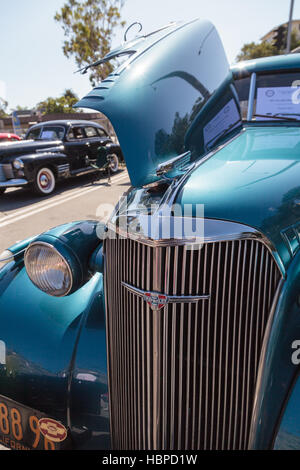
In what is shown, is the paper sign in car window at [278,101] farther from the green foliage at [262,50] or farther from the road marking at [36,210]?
the green foliage at [262,50]

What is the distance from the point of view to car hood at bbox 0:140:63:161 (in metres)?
8.56

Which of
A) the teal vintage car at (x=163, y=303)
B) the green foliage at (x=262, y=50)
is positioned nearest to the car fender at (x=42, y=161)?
the teal vintage car at (x=163, y=303)

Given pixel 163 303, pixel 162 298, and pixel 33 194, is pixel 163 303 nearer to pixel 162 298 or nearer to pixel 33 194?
pixel 162 298

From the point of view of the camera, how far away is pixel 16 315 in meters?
1.92

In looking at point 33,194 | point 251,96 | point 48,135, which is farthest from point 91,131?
point 251,96

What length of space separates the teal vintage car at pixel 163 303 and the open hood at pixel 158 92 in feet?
0.04

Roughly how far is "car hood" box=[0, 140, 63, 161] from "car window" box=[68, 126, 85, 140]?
0.57 meters

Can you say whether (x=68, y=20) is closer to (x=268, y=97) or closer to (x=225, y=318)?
(x=268, y=97)

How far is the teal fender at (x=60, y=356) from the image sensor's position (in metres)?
1.63

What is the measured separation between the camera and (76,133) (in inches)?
408

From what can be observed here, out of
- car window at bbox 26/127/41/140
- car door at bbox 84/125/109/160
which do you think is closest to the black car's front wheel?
car window at bbox 26/127/41/140

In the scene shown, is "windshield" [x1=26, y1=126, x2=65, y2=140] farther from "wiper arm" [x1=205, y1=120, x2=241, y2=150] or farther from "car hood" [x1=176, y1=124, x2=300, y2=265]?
"car hood" [x1=176, y1=124, x2=300, y2=265]

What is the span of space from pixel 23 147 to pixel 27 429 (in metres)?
8.35
